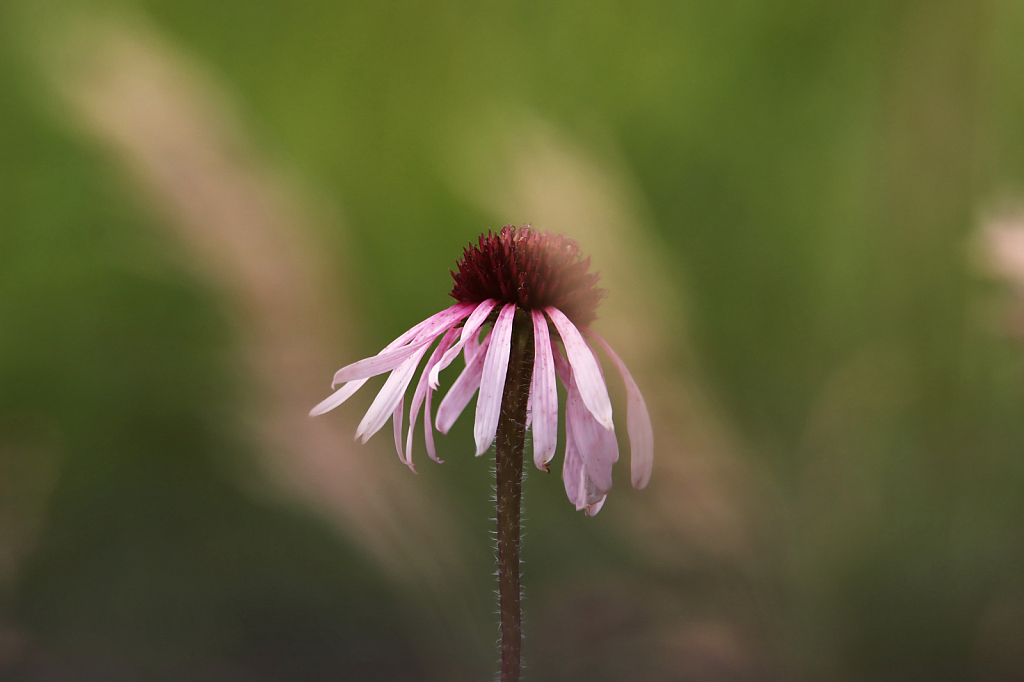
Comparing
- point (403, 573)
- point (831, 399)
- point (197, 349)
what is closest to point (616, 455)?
point (403, 573)

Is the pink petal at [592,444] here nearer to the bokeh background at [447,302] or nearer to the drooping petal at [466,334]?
the drooping petal at [466,334]

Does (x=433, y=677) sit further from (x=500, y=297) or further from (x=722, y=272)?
(x=722, y=272)

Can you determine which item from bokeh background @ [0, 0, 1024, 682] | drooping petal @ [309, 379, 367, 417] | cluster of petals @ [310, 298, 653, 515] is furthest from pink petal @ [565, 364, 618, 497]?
bokeh background @ [0, 0, 1024, 682]

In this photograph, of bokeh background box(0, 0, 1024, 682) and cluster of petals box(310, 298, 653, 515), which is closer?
cluster of petals box(310, 298, 653, 515)

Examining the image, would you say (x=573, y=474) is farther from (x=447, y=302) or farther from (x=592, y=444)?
(x=447, y=302)

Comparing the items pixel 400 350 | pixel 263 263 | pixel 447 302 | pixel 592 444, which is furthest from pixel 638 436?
pixel 447 302

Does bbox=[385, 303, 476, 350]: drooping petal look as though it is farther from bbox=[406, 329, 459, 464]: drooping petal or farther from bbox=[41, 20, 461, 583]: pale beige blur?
bbox=[41, 20, 461, 583]: pale beige blur
